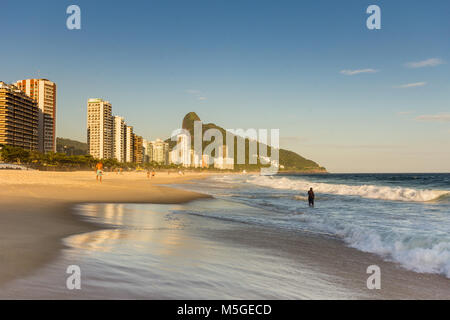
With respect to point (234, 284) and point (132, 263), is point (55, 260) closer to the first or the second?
point (132, 263)

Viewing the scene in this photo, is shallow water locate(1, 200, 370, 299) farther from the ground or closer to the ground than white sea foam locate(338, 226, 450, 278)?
farther from the ground

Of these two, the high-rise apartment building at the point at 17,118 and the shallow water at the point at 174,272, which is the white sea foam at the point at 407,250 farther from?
the high-rise apartment building at the point at 17,118

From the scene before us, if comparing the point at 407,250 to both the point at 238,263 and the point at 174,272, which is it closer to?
the point at 238,263

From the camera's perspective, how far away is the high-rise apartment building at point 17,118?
534 feet

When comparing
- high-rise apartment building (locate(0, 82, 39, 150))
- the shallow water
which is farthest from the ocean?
high-rise apartment building (locate(0, 82, 39, 150))

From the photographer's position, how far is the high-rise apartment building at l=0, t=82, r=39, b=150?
6403 inches

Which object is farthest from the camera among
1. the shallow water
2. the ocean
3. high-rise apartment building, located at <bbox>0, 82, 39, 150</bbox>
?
high-rise apartment building, located at <bbox>0, 82, 39, 150</bbox>

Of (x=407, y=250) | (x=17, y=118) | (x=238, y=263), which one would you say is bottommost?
(x=407, y=250)

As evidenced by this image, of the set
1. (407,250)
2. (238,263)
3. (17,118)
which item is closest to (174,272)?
(238,263)

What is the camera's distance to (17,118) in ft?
561

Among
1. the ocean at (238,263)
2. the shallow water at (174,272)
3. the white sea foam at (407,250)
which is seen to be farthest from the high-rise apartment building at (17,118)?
the white sea foam at (407,250)

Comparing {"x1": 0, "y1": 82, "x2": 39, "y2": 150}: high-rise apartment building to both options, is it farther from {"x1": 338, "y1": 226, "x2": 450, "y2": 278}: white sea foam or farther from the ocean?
{"x1": 338, "y1": 226, "x2": 450, "y2": 278}: white sea foam
